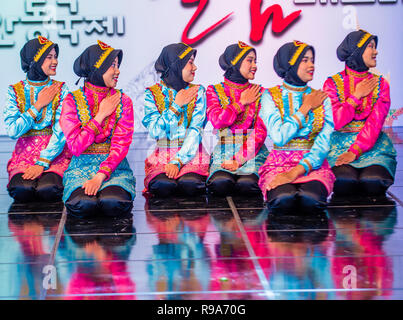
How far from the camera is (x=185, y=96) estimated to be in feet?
15.0

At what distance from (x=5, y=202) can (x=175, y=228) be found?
1.39 m

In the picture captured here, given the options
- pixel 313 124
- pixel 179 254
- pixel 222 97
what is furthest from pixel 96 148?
pixel 313 124

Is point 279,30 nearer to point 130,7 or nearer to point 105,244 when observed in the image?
point 130,7

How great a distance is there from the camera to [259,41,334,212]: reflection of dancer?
4012mm

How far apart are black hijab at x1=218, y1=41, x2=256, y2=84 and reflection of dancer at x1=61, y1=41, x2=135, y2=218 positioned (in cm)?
82

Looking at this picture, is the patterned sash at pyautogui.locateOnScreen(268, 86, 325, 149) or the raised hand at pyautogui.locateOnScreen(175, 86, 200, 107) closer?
the patterned sash at pyautogui.locateOnScreen(268, 86, 325, 149)

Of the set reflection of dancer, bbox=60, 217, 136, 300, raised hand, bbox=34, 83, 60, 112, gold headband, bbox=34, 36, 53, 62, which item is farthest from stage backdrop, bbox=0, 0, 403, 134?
reflection of dancer, bbox=60, 217, 136, 300

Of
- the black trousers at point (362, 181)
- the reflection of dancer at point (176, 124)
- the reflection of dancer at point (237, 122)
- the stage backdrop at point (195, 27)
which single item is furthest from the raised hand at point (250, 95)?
the stage backdrop at point (195, 27)

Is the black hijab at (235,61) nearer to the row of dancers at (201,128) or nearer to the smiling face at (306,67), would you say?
the row of dancers at (201,128)

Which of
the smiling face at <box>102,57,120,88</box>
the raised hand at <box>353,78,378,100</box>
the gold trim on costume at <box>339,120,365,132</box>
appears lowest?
the gold trim on costume at <box>339,120,365,132</box>

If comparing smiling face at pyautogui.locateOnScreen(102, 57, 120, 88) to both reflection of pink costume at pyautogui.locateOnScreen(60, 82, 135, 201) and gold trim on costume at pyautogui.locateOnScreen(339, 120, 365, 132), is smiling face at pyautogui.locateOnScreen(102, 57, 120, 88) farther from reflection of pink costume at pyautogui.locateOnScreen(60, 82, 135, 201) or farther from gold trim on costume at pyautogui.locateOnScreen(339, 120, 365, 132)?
gold trim on costume at pyautogui.locateOnScreen(339, 120, 365, 132)

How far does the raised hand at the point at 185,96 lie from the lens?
4555 mm

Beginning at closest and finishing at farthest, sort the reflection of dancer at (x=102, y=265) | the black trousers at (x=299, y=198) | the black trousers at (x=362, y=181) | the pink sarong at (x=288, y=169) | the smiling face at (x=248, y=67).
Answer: the reflection of dancer at (x=102, y=265) → the black trousers at (x=299, y=198) → the pink sarong at (x=288, y=169) → the black trousers at (x=362, y=181) → the smiling face at (x=248, y=67)
